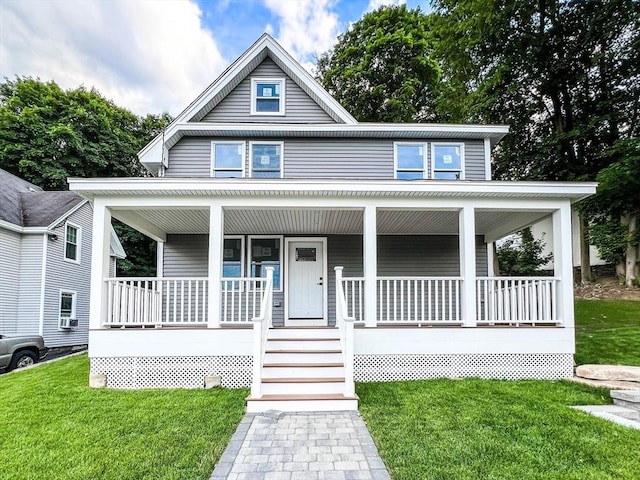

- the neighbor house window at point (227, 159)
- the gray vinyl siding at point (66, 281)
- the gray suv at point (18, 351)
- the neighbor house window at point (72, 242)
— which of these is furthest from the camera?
the neighbor house window at point (72, 242)

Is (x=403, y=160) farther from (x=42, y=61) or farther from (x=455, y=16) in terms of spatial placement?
(x=42, y=61)

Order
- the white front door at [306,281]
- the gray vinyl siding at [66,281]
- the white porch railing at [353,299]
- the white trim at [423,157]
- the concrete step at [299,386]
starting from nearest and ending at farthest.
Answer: the concrete step at [299,386] < the white porch railing at [353,299] < the white front door at [306,281] < the white trim at [423,157] < the gray vinyl siding at [66,281]

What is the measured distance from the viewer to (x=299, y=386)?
550 centimetres

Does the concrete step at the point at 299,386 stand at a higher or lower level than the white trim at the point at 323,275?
lower

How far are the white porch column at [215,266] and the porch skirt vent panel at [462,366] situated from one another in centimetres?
247

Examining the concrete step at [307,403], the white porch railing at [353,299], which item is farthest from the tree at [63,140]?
the concrete step at [307,403]

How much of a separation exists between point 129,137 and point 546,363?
2494 centimetres

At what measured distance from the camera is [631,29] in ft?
45.0

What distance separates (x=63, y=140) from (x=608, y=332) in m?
25.2

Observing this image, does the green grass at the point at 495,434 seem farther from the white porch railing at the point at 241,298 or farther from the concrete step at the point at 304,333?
the white porch railing at the point at 241,298

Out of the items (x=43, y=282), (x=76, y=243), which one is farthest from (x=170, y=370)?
(x=76, y=243)

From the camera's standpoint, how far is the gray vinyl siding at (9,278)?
40.0 ft

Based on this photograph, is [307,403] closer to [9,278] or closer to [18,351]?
[18,351]

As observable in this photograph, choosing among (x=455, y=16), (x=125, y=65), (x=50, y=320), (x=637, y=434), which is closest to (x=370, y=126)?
(x=637, y=434)
